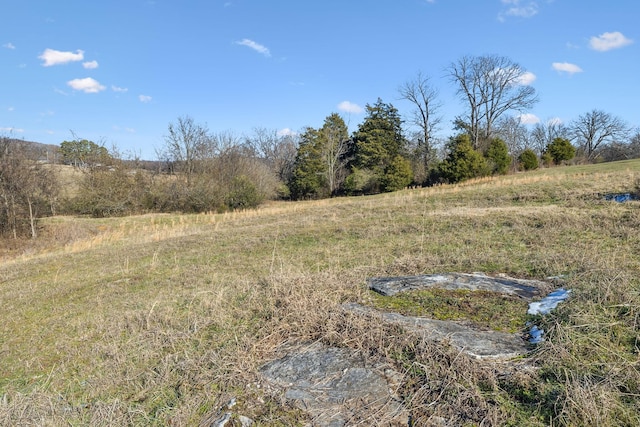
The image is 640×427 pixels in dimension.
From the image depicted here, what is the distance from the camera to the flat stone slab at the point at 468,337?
2.25m

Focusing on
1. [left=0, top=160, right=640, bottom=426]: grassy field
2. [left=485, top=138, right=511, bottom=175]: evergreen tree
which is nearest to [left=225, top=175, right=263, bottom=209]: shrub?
[left=485, top=138, right=511, bottom=175]: evergreen tree

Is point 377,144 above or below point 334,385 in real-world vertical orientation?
above

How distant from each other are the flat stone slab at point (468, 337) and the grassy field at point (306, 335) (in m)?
0.12

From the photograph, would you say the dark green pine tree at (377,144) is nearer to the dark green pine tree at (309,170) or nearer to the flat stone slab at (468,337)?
the dark green pine tree at (309,170)

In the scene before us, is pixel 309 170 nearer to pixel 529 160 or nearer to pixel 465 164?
pixel 465 164

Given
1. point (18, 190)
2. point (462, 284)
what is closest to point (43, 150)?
point (18, 190)

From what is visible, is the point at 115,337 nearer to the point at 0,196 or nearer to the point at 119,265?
the point at 119,265

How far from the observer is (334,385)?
2.20 metres

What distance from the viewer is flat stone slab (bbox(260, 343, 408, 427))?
191cm

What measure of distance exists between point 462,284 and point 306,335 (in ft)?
5.79

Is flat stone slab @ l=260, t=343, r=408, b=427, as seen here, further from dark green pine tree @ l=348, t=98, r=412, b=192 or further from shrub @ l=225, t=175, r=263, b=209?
dark green pine tree @ l=348, t=98, r=412, b=192

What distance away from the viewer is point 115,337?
11.8 feet

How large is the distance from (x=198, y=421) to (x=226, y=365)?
0.48 metres

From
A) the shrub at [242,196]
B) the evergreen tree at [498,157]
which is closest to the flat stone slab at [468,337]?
the shrub at [242,196]
